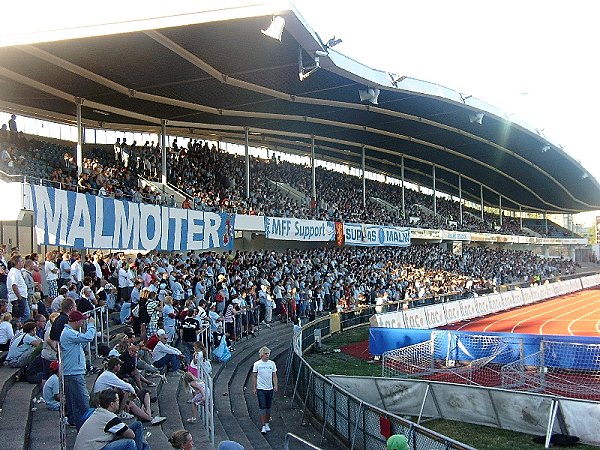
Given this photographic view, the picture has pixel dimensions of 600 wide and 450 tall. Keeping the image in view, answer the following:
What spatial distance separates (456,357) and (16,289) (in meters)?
10.4

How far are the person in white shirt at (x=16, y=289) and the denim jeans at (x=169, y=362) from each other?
2.51 m

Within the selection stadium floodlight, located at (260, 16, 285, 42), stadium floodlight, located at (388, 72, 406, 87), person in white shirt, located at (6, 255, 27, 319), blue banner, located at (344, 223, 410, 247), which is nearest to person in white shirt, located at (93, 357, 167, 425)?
person in white shirt, located at (6, 255, 27, 319)

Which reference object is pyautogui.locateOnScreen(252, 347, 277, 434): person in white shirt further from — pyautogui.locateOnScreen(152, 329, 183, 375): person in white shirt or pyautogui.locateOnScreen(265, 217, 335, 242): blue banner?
pyautogui.locateOnScreen(265, 217, 335, 242): blue banner

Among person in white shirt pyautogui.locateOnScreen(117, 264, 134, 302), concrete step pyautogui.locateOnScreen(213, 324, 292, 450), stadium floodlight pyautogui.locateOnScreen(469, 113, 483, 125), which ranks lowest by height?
concrete step pyautogui.locateOnScreen(213, 324, 292, 450)

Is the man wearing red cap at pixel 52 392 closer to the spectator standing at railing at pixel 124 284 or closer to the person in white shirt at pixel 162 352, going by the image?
the person in white shirt at pixel 162 352

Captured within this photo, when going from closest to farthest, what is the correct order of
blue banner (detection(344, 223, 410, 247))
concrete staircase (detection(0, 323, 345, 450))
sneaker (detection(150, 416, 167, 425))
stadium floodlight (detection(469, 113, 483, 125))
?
concrete staircase (detection(0, 323, 345, 450)) → sneaker (detection(150, 416, 167, 425)) → stadium floodlight (detection(469, 113, 483, 125)) → blue banner (detection(344, 223, 410, 247))

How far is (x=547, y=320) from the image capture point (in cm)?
2877

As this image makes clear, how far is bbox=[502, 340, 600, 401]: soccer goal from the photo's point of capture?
1402cm

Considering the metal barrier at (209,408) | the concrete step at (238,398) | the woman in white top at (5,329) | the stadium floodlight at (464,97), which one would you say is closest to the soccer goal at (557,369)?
the concrete step at (238,398)

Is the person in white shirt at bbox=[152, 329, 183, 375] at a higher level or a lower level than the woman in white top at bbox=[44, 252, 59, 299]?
lower

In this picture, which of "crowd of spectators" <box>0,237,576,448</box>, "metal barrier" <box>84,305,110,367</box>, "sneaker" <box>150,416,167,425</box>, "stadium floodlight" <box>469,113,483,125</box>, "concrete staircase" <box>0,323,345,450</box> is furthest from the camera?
"stadium floodlight" <box>469,113,483,125</box>

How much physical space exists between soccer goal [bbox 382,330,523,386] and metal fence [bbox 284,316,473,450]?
296 cm

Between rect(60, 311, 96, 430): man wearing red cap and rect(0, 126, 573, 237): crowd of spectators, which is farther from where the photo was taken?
rect(0, 126, 573, 237): crowd of spectators

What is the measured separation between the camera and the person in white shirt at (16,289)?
35.1 ft
